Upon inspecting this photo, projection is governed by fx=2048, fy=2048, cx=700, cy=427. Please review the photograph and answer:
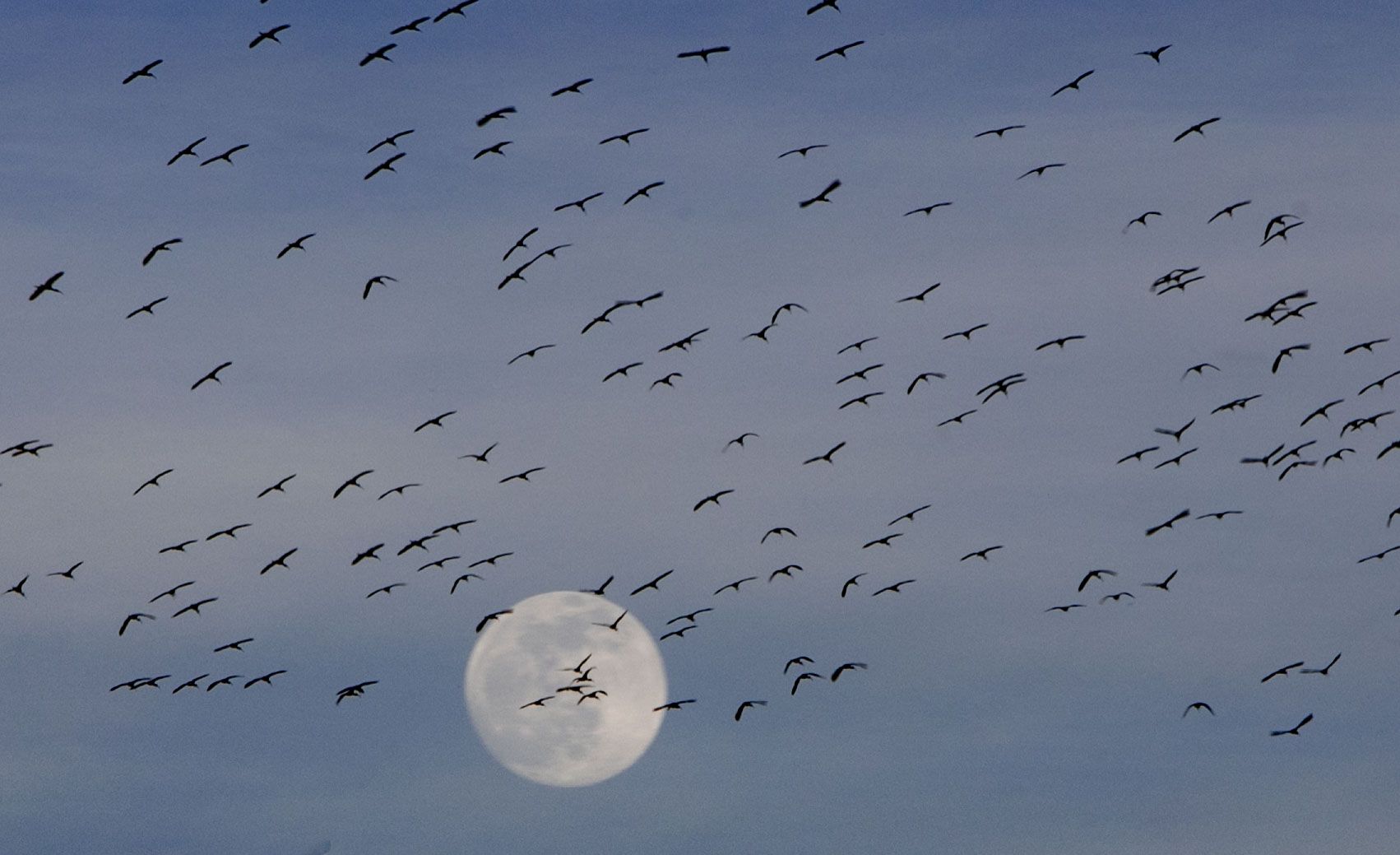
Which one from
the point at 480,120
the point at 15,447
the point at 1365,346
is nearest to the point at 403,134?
the point at 480,120

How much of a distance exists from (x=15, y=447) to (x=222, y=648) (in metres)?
18.5

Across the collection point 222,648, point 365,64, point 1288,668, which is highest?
point 365,64

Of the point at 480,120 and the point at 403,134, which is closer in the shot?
the point at 480,120

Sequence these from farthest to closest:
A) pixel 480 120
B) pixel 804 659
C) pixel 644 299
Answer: pixel 804 659
pixel 644 299
pixel 480 120

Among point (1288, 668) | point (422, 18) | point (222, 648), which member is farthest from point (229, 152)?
Answer: point (1288, 668)

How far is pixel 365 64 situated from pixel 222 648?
43551mm

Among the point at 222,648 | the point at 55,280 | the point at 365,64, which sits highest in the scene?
the point at 365,64

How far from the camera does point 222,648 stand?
127 meters

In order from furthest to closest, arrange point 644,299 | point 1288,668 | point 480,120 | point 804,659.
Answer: point 804,659 → point 1288,668 → point 644,299 → point 480,120

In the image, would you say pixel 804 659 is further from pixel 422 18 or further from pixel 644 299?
pixel 422 18

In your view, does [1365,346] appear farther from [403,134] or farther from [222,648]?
[222,648]

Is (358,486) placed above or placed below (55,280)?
below

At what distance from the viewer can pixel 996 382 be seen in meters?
124

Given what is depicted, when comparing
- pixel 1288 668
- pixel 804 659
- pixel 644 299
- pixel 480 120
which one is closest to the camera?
pixel 480 120
